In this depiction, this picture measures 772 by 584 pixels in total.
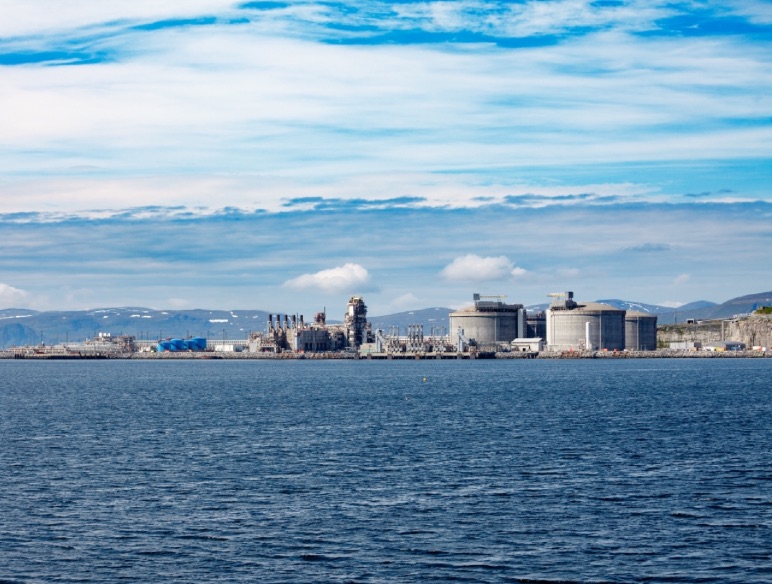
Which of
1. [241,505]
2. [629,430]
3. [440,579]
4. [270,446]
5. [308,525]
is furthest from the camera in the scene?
[629,430]

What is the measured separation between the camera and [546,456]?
52969 millimetres

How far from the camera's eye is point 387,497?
41.2 meters

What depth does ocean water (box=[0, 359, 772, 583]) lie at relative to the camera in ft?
102

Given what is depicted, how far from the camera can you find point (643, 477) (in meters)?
45.9

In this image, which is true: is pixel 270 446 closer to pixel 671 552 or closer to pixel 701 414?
pixel 671 552

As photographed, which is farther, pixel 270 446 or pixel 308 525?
pixel 270 446

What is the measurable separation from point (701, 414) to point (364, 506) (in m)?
45.3

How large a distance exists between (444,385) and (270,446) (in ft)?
243

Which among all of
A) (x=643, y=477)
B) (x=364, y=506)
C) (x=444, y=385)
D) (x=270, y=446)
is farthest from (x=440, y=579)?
(x=444, y=385)

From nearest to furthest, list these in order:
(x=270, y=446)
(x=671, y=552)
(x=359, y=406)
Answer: (x=671, y=552)
(x=270, y=446)
(x=359, y=406)

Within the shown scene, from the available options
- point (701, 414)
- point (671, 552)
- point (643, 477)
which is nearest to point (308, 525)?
point (671, 552)

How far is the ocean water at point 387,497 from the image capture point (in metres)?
31.1

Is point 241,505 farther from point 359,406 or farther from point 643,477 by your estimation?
point 359,406

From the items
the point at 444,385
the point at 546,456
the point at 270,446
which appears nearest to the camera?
the point at 546,456
